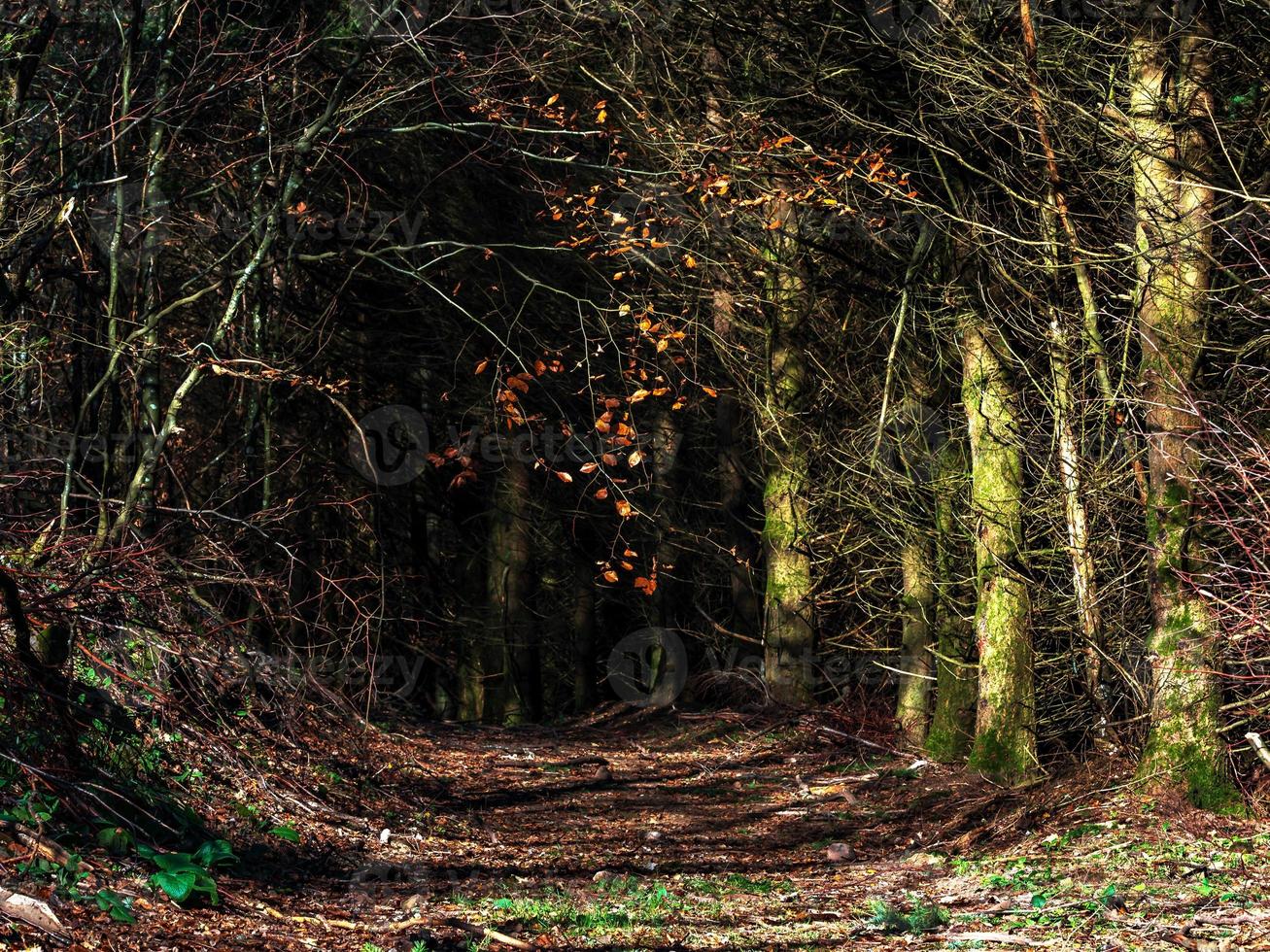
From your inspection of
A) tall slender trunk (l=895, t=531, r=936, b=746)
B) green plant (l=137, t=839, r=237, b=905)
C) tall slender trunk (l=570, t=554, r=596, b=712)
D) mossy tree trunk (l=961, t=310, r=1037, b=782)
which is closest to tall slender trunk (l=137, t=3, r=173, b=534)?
green plant (l=137, t=839, r=237, b=905)

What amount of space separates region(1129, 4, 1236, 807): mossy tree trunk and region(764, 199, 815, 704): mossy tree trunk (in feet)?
14.5

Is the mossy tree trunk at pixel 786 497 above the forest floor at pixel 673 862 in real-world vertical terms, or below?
above

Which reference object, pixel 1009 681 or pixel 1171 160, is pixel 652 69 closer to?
pixel 1171 160

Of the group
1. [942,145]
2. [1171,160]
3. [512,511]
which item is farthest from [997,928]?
[512,511]

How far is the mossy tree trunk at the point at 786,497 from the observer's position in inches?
527

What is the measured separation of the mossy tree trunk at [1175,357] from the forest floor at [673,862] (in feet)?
1.57

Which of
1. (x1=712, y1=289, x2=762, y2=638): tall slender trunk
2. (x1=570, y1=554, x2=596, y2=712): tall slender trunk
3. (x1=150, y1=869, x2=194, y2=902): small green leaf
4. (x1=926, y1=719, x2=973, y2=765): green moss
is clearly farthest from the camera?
(x1=570, y1=554, x2=596, y2=712): tall slender trunk

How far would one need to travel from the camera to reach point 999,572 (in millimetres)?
10625

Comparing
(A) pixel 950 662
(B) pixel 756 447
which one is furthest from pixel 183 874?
(B) pixel 756 447

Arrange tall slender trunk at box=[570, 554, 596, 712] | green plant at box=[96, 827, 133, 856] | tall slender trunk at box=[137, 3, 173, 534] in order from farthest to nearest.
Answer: tall slender trunk at box=[570, 554, 596, 712] < tall slender trunk at box=[137, 3, 173, 534] < green plant at box=[96, 827, 133, 856]

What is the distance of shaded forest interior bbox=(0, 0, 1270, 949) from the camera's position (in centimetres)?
704

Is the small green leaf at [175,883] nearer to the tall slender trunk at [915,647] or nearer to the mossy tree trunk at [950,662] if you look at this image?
the mossy tree trunk at [950,662]

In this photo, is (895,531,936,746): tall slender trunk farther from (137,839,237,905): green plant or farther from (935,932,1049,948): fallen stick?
(137,839,237,905): green plant

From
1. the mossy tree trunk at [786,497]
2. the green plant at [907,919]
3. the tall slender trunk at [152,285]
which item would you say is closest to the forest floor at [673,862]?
the green plant at [907,919]
